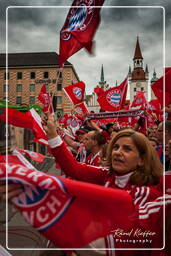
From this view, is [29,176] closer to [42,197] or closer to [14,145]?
[42,197]

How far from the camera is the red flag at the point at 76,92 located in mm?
7875

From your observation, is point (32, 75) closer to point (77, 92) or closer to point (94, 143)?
point (77, 92)

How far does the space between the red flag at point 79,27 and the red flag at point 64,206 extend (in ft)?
5.73

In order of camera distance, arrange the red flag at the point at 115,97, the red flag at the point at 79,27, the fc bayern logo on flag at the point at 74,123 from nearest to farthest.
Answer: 1. the red flag at the point at 79,27
2. the red flag at the point at 115,97
3. the fc bayern logo on flag at the point at 74,123

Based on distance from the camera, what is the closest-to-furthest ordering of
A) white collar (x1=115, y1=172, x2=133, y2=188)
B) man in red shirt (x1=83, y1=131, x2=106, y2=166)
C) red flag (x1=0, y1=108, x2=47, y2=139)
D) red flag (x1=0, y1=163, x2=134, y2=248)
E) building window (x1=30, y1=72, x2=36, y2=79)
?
1. red flag (x1=0, y1=163, x2=134, y2=248)
2. white collar (x1=115, y1=172, x2=133, y2=188)
3. red flag (x1=0, y1=108, x2=47, y2=139)
4. man in red shirt (x1=83, y1=131, x2=106, y2=166)
5. building window (x1=30, y1=72, x2=36, y2=79)

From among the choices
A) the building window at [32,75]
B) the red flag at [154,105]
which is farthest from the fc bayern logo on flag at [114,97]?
the building window at [32,75]

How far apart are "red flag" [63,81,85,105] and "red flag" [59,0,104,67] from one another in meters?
5.38

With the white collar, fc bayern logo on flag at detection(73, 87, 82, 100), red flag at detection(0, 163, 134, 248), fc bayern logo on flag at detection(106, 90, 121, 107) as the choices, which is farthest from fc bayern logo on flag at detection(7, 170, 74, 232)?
fc bayern logo on flag at detection(73, 87, 82, 100)

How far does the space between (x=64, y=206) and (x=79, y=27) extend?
2.02 m

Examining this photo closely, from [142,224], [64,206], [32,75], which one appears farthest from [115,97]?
[32,75]

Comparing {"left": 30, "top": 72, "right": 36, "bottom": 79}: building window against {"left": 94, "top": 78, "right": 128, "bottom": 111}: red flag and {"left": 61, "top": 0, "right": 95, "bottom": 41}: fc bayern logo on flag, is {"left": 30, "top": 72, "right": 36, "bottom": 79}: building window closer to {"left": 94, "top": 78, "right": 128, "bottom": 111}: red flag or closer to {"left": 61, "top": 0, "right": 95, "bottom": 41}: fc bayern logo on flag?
{"left": 94, "top": 78, "right": 128, "bottom": 111}: red flag

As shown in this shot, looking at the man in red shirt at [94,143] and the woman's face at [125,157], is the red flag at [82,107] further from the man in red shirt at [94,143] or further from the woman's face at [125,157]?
the woman's face at [125,157]

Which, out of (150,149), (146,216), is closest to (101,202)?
(146,216)

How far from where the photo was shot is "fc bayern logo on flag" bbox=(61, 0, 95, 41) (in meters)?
2.26
